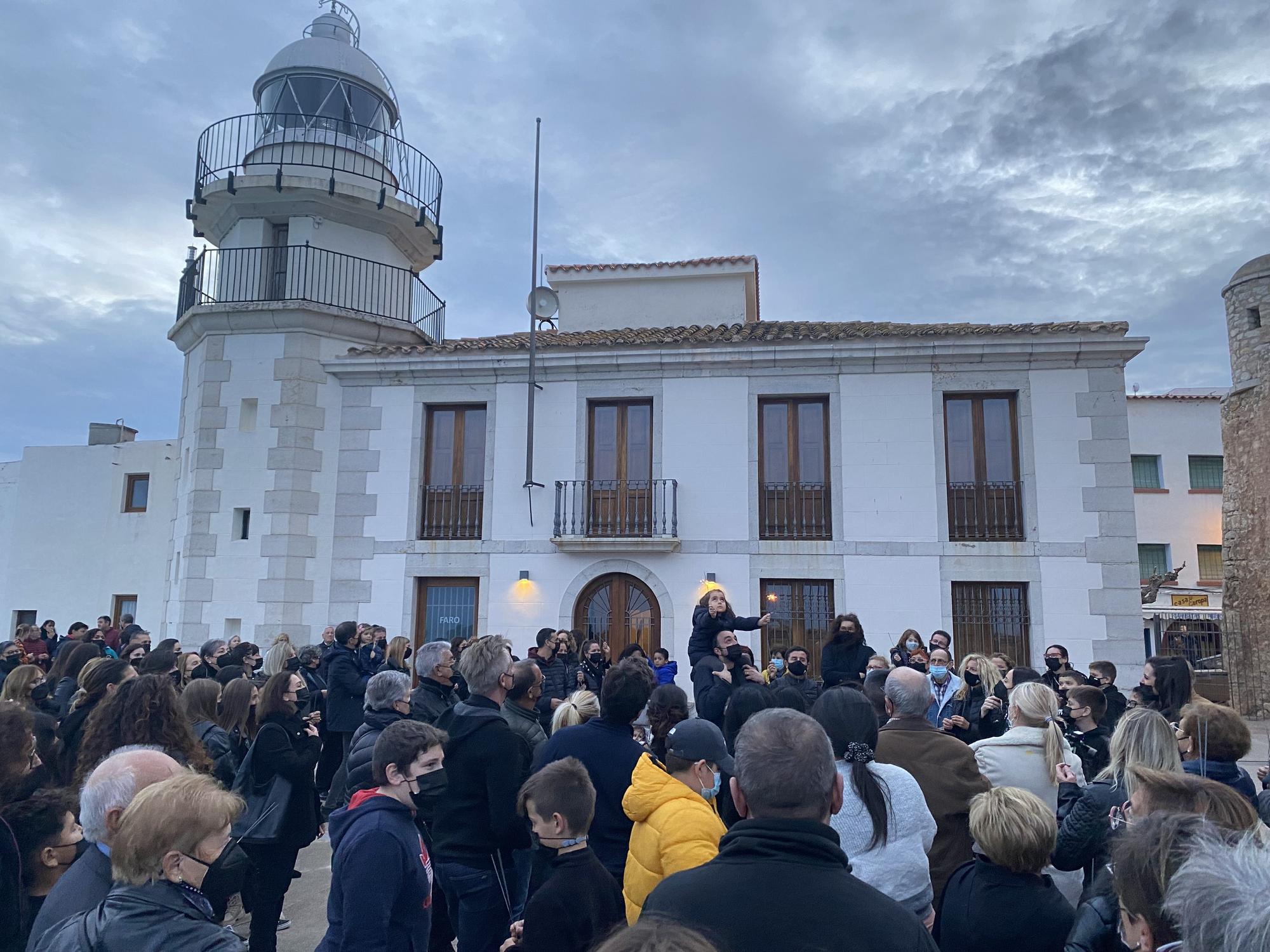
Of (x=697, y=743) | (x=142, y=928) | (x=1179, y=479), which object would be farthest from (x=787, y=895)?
(x=1179, y=479)

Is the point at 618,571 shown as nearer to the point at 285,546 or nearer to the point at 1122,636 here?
the point at 285,546

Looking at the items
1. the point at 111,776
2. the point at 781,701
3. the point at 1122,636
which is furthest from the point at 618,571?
the point at 111,776

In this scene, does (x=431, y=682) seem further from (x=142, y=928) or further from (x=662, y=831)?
(x=142, y=928)

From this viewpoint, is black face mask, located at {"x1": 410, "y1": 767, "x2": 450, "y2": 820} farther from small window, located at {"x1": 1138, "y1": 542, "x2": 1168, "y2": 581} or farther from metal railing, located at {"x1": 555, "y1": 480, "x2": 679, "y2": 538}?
small window, located at {"x1": 1138, "y1": 542, "x2": 1168, "y2": 581}

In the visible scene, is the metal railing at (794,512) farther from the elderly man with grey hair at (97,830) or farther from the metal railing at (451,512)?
the elderly man with grey hair at (97,830)

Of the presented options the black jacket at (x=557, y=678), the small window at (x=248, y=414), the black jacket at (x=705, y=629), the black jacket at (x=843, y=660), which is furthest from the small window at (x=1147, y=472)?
the small window at (x=248, y=414)

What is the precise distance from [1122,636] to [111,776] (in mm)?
12216

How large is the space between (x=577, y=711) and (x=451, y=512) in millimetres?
8946

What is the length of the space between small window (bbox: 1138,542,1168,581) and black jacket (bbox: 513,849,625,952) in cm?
2857

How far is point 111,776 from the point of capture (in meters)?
2.50

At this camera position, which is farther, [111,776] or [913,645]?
[913,645]

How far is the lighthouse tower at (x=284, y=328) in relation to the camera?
13.1 metres

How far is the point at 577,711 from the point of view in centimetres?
469

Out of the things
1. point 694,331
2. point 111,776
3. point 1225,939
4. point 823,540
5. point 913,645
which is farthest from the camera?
point 694,331
